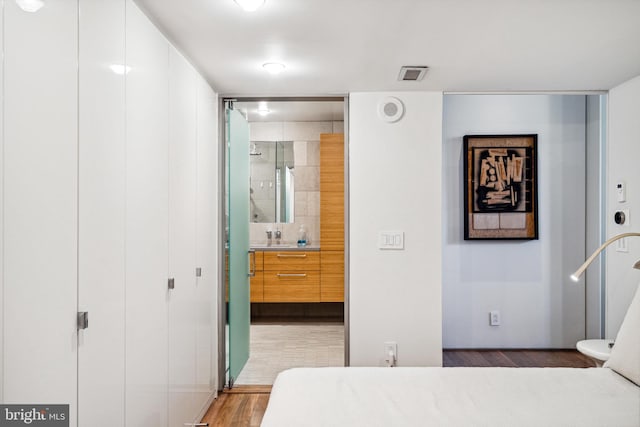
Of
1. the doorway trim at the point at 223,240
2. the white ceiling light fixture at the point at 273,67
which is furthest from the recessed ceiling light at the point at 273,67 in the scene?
the doorway trim at the point at 223,240

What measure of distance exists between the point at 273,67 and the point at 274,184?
9.75ft

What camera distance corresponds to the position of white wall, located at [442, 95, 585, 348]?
421 cm

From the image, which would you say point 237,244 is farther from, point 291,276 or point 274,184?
point 274,184

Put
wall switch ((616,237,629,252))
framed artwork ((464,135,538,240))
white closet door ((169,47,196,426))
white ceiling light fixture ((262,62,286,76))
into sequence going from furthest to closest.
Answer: framed artwork ((464,135,538,240))
wall switch ((616,237,629,252))
white ceiling light fixture ((262,62,286,76))
white closet door ((169,47,196,426))

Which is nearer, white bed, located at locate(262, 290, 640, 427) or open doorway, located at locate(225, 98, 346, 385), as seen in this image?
white bed, located at locate(262, 290, 640, 427)

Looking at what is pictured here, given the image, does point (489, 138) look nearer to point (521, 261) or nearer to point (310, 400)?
point (521, 261)

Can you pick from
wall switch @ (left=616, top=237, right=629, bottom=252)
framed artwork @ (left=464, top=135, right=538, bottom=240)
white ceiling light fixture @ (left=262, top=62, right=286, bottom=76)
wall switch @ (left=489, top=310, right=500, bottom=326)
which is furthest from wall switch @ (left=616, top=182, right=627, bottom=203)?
white ceiling light fixture @ (left=262, top=62, right=286, bottom=76)

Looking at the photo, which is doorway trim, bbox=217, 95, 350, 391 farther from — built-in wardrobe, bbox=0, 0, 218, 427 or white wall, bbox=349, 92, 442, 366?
built-in wardrobe, bbox=0, 0, 218, 427

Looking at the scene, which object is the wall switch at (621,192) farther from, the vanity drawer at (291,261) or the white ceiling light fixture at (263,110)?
the white ceiling light fixture at (263,110)

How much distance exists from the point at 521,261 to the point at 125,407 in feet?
12.3

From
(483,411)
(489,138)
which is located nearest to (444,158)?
(489,138)

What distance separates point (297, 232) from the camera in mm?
5688

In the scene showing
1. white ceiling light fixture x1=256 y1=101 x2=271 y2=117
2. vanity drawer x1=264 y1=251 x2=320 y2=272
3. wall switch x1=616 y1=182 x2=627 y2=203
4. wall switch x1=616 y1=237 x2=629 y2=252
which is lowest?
vanity drawer x1=264 y1=251 x2=320 y2=272

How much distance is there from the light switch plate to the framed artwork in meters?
1.15
